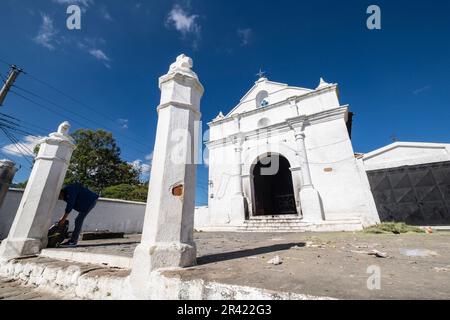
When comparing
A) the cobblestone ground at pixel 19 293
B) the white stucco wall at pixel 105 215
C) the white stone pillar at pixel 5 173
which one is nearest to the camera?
the cobblestone ground at pixel 19 293

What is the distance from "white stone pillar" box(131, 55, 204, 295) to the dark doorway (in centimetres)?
902

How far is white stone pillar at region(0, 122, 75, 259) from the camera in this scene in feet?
11.6

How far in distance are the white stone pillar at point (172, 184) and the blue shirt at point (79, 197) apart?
11.2 ft

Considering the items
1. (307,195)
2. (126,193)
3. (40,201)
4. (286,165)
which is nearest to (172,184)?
(40,201)

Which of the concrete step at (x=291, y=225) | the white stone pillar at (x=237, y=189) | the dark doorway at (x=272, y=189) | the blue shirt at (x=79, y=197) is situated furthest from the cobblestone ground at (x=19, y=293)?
the dark doorway at (x=272, y=189)

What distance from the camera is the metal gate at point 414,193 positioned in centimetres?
709

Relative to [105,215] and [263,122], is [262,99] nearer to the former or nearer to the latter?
[263,122]

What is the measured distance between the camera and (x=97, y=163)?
891 inches

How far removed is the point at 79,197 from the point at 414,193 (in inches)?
445

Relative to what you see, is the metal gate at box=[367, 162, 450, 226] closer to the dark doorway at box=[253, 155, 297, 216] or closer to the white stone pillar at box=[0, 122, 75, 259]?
the dark doorway at box=[253, 155, 297, 216]

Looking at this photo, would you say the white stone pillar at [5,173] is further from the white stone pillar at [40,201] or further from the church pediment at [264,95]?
the church pediment at [264,95]

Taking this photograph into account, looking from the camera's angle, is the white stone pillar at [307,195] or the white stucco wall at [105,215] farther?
the white stone pillar at [307,195]
